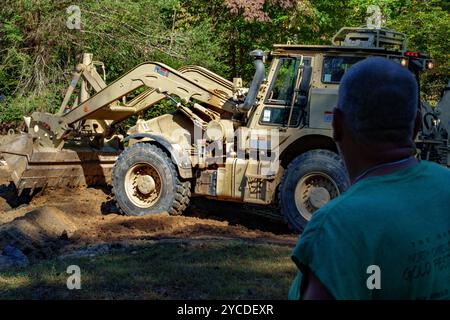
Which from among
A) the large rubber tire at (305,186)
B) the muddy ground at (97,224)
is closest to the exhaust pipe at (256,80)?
the large rubber tire at (305,186)

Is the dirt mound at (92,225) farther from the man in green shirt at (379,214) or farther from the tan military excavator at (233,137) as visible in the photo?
the man in green shirt at (379,214)

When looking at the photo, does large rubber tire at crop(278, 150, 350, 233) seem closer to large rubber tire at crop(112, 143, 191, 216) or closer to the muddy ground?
the muddy ground

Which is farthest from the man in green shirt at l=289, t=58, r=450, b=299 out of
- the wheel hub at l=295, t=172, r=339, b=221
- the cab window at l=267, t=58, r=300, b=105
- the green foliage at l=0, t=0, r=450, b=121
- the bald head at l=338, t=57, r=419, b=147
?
the green foliage at l=0, t=0, r=450, b=121

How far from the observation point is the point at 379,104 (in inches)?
92.4

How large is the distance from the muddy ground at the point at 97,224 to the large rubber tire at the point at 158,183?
9.1 inches

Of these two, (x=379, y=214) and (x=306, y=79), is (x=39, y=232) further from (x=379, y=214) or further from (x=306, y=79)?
(x=379, y=214)

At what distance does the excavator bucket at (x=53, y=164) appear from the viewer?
1301cm

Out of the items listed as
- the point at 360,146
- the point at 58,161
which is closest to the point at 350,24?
the point at 58,161

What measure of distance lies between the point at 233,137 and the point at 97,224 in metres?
2.48

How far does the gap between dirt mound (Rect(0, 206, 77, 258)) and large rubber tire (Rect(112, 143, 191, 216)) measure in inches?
45.9

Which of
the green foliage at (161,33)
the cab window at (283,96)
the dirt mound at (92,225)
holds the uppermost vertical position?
the green foliage at (161,33)

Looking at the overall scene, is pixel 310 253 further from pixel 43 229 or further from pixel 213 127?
pixel 213 127

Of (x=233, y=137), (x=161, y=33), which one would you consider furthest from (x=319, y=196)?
(x=161, y=33)

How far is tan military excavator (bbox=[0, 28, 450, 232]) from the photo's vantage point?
10844 mm
